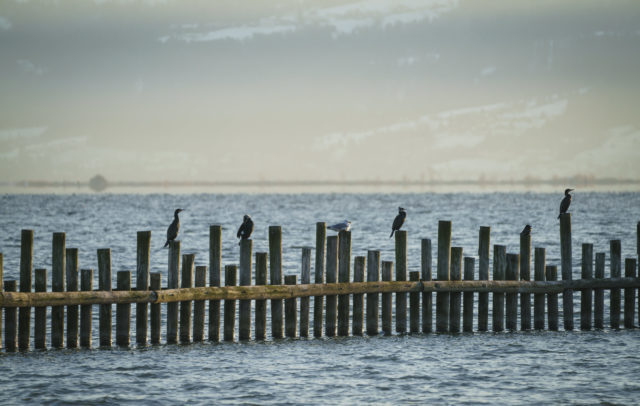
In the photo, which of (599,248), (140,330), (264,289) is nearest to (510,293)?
(264,289)

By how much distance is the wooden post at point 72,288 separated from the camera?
15.7 m

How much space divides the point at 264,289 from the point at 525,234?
20.7ft

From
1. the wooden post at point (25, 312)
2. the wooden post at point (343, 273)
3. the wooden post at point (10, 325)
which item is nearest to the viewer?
the wooden post at point (10, 325)

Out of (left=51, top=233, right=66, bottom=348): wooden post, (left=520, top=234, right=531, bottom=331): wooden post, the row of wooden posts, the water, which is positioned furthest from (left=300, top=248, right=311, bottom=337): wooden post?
(left=520, top=234, right=531, bottom=331): wooden post

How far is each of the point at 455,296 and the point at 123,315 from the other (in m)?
6.62

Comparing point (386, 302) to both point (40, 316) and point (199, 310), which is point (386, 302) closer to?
point (199, 310)

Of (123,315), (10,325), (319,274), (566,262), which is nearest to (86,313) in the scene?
(123,315)

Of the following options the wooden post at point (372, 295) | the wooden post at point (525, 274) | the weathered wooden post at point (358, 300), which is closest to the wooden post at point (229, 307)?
the weathered wooden post at point (358, 300)

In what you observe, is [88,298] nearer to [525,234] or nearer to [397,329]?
[397,329]

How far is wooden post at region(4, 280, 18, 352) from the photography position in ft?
50.8

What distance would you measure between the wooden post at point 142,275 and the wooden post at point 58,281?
1.33m

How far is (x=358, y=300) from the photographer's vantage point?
17.4m

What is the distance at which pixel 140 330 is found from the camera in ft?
54.1

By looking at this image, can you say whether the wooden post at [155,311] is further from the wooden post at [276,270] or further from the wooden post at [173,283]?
the wooden post at [276,270]
